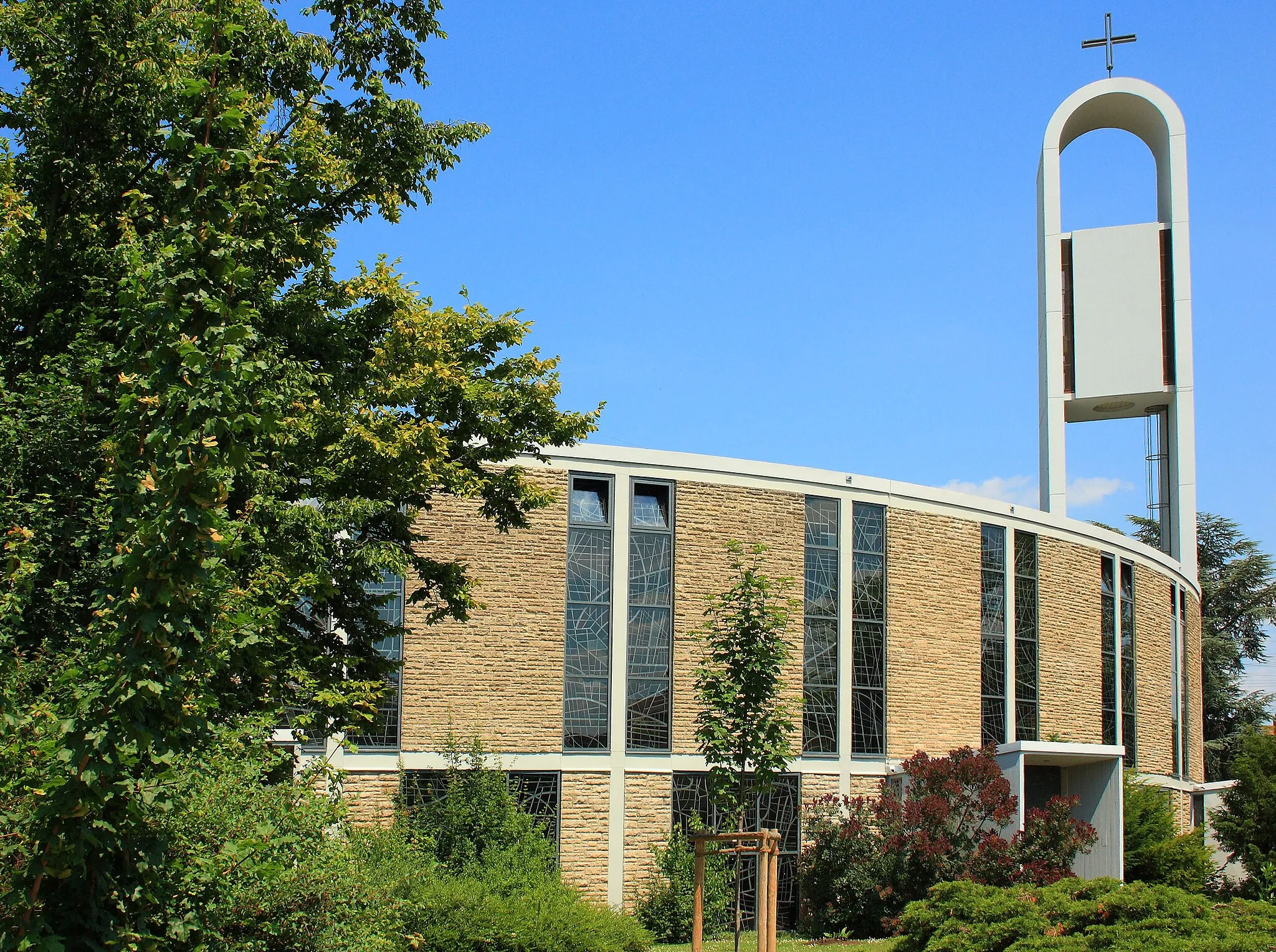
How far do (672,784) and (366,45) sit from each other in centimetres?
1462

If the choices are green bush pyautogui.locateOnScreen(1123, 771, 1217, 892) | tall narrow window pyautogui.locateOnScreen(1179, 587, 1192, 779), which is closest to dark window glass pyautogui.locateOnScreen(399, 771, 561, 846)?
green bush pyautogui.locateOnScreen(1123, 771, 1217, 892)

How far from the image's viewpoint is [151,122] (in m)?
13.1

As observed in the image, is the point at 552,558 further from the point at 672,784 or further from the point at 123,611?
the point at 123,611

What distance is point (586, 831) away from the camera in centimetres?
2264

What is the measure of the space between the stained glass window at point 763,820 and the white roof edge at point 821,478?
237 inches

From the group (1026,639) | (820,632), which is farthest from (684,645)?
(1026,639)

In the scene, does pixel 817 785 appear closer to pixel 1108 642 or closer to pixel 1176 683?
pixel 1108 642

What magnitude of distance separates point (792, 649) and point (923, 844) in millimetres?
4609

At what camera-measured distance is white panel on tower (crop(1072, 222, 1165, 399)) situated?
3484 centimetres

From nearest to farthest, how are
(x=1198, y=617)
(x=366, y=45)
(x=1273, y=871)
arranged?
(x=366, y=45) → (x=1273, y=871) → (x=1198, y=617)

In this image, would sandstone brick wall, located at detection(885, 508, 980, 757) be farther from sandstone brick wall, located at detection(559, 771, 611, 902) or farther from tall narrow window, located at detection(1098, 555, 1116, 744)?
sandstone brick wall, located at detection(559, 771, 611, 902)

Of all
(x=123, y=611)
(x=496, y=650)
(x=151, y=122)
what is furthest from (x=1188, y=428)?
(x=123, y=611)

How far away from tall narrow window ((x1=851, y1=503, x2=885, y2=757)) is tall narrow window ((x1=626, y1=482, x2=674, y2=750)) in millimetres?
4247

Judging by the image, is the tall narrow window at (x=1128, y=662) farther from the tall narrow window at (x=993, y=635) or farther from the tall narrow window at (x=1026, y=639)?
the tall narrow window at (x=993, y=635)
